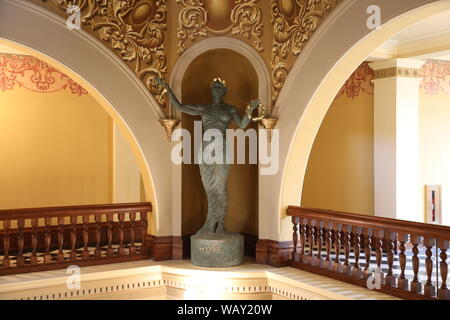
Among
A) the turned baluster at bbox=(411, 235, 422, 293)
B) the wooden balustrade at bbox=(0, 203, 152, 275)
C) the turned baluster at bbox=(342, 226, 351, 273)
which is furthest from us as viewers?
the wooden balustrade at bbox=(0, 203, 152, 275)

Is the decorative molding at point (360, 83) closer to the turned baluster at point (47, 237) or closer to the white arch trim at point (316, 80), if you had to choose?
the white arch trim at point (316, 80)

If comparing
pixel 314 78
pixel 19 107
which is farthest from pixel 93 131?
pixel 314 78

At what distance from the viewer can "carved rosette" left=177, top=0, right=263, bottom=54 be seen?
802 cm

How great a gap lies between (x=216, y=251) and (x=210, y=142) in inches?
55.6

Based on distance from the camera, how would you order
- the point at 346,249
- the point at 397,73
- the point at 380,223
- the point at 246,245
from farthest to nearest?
the point at 397,73 → the point at 246,245 → the point at 346,249 → the point at 380,223

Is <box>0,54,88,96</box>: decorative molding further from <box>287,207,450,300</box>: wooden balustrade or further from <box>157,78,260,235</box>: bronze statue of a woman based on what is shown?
<box>287,207,450,300</box>: wooden balustrade

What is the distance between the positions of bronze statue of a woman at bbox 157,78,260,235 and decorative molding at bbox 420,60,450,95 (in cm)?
451

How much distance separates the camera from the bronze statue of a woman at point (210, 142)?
310 inches

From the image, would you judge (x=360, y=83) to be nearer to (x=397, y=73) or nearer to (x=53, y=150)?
(x=397, y=73)

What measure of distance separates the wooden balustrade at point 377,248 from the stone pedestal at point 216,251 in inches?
29.1

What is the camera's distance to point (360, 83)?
10.2 m

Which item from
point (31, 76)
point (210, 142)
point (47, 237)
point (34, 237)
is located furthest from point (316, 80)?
point (31, 76)

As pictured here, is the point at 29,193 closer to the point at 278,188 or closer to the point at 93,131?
the point at 93,131

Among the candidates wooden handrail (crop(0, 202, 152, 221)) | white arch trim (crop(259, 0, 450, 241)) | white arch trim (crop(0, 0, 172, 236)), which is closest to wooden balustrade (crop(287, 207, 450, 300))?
white arch trim (crop(259, 0, 450, 241))
